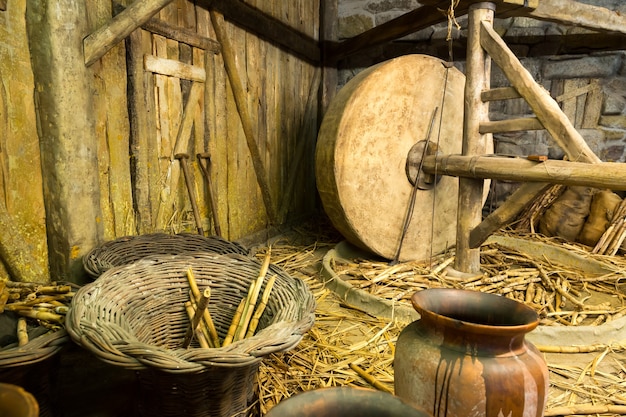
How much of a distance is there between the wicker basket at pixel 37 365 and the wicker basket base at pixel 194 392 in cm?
31

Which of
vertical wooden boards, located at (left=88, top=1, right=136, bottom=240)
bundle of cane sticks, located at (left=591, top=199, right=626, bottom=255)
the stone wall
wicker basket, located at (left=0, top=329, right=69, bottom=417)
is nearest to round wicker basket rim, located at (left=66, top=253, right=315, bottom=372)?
wicker basket, located at (left=0, top=329, right=69, bottom=417)

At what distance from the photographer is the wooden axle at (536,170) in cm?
226

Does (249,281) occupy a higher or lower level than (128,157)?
lower

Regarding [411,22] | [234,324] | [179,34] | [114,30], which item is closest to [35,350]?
[234,324]

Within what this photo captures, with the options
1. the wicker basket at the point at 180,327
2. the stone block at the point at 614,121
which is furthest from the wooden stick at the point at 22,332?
the stone block at the point at 614,121

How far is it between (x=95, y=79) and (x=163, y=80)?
0.54 m

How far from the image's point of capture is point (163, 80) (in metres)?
2.90

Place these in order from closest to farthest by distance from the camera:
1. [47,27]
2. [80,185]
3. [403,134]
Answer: [47,27] → [80,185] → [403,134]

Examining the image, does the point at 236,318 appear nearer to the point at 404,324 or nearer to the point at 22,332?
the point at 22,332

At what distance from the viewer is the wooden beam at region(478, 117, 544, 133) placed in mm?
2730

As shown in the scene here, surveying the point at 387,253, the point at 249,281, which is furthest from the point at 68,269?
the point at 387,253

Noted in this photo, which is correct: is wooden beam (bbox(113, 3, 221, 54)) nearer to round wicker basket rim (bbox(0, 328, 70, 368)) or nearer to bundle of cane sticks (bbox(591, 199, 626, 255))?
round wicker basket rim (bbox(0, 328, 70, 368))

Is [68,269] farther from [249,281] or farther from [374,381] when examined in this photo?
[374,381]

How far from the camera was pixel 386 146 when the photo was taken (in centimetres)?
322
